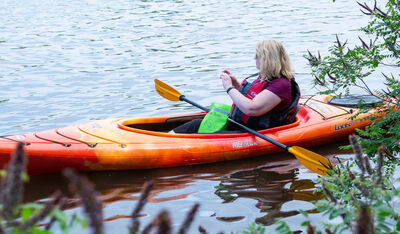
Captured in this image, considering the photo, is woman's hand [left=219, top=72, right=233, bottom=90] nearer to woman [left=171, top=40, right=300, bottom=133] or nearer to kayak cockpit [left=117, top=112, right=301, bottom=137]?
woman [left=171, top=40, right=300, bottom=133]

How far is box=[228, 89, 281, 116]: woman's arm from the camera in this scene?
432 centimetres

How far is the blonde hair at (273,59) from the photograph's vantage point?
4.29 metres

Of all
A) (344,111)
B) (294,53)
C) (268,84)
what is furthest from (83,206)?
(294,53)

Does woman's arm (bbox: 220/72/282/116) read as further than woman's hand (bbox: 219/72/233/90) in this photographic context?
No

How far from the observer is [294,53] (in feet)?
32.1

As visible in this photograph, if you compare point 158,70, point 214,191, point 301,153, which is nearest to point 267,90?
point 301,153

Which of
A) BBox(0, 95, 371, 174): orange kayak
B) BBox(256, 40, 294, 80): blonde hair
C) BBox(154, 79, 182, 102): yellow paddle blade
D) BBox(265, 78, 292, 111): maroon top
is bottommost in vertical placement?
BBox(0, 95, 371, 174): orange kayak

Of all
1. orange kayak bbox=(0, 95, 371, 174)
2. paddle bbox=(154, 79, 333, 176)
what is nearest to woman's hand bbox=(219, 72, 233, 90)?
paddle bbox=(154, 79, 333, 176)

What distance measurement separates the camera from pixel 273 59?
14.1ft

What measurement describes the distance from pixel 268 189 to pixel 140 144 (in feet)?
3.99

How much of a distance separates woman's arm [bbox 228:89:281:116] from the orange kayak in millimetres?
328

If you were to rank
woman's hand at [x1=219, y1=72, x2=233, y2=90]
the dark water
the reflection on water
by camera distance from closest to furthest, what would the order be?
the reflection on water
the dark water
woman's hand at [x1=219, y1=72, x2=233, y2=90]

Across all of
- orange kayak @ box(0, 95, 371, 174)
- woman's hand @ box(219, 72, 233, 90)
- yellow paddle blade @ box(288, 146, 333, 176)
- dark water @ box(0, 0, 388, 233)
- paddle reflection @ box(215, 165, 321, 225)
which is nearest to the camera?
paddle reflection @ box(215, 165, 321, 225)

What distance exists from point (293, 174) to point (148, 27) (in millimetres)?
9551
